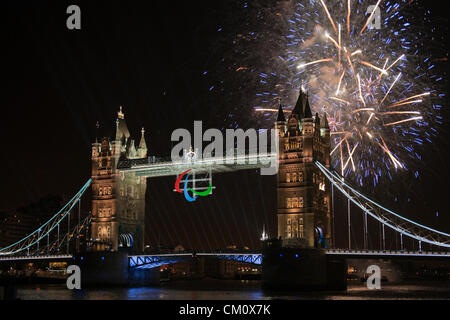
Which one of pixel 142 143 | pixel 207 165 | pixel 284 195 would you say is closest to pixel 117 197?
pixel 142 143

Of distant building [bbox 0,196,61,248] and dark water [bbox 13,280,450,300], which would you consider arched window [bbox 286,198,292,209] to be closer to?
dark water [bbox 13,280,450,300]

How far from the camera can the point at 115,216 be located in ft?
253

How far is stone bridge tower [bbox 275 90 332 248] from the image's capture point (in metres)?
63.6

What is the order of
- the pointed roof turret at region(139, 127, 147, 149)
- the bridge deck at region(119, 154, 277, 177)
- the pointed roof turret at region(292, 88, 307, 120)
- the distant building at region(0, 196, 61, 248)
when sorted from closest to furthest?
the pointed roof turret at region(292, 88, 307, 120), the bridge deck at region(119, 154, 277, 177), the pointed roof turret at region(139, 127, 147, 149), the distant building at region(0, 196, 61, 248)

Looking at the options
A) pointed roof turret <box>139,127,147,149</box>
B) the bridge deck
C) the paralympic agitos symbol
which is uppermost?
pointed roof turret <box>139,127,147,149</box>

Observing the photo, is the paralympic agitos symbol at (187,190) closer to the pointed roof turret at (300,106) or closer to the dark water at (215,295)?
the dark water at (215,295)

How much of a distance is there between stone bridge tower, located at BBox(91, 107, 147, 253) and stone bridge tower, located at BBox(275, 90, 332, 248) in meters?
18.5

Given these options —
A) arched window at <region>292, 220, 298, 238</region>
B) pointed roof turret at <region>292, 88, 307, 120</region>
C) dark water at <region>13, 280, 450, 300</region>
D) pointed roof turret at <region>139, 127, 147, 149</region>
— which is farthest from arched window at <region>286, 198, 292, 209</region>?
pointed roof turret at <region>139, 127, 147, 149</region>

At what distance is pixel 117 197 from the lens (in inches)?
3059

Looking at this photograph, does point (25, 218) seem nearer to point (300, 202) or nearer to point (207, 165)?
point (207, 165)

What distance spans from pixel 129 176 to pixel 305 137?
80.5 feet
